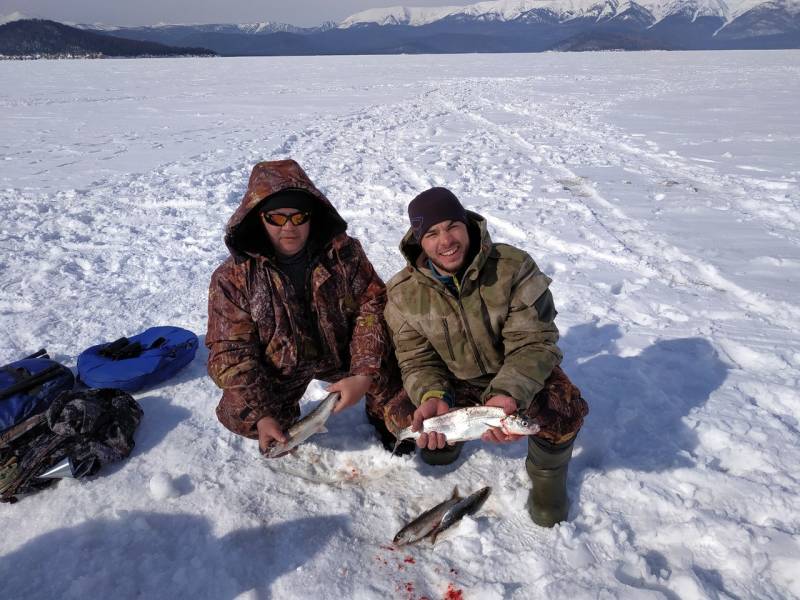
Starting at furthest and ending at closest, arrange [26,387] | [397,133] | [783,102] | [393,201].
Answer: [783,102] → [397,133] → [393,201] → [26,387]

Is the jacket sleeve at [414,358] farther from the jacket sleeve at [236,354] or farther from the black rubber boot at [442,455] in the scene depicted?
the jacket sleeve at [236,354]

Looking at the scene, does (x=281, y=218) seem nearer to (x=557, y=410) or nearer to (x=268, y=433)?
(x=268, y=433)

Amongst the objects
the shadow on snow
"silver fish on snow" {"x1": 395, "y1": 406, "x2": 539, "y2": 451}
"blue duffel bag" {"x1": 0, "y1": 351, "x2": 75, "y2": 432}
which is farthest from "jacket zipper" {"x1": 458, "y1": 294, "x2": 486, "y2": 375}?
"blue duffel bag" {"x1": 0, "y1": 351, "x2": 75, "y2": 432}

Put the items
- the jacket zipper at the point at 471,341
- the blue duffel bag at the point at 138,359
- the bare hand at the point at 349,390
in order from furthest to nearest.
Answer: the blue duffel bag at the point at 138,359, the bare hand at the point at 349,390, the jacket zipper at the point at 471,341

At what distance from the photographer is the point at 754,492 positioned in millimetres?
2744

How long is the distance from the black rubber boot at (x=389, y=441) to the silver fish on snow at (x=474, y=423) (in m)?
0.67

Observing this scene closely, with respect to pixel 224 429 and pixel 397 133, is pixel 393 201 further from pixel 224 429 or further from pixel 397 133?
pixel 397 133

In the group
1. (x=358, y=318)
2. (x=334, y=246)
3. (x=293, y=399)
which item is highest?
(x=334, y=246)

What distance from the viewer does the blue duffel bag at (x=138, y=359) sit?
3.62 metres

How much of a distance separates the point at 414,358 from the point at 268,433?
0.87 m

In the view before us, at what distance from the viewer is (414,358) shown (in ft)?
9.31

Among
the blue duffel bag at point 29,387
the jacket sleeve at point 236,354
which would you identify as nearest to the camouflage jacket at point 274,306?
the jacket sleeve at point 236,354

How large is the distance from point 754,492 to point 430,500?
1695 mm

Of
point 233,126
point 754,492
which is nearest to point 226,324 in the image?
point 754,492
